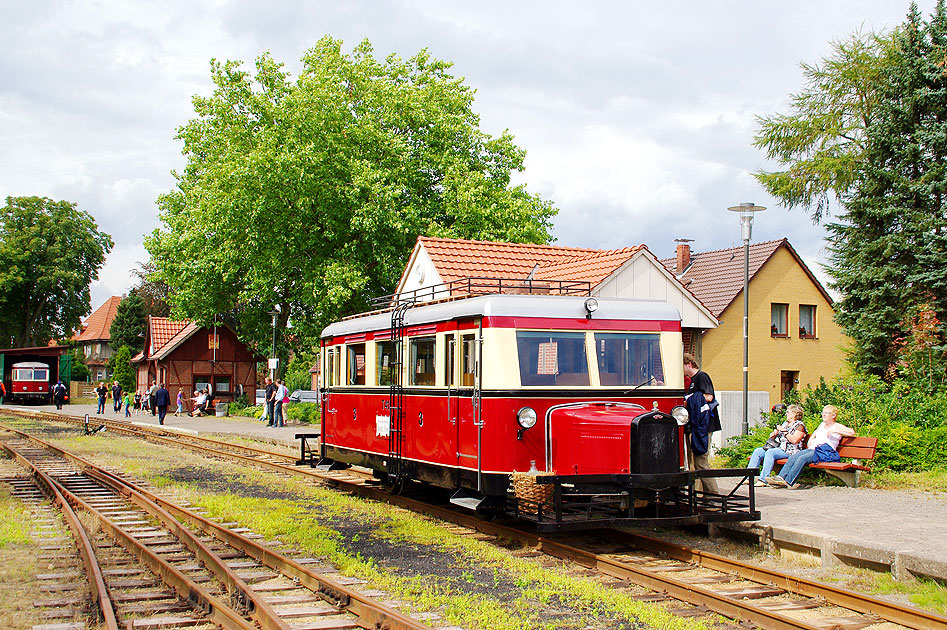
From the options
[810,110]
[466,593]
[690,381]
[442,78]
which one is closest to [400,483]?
[690,381]

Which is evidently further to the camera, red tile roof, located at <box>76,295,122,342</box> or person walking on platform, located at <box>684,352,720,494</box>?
red tile roof, located at <box>76,295,122,342</box>

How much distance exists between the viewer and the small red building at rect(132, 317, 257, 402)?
5228 centimetres

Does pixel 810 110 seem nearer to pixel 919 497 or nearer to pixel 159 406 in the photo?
pixel 919 497

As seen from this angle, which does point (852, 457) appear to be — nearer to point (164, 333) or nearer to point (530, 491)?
point (530, 491)

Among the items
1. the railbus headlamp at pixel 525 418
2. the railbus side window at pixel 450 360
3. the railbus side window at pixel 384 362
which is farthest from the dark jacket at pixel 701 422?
the railbus side window at pixel 384 362

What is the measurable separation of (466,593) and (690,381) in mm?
4585

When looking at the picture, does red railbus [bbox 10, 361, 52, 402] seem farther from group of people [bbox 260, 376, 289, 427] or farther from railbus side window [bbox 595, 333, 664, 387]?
railbus side window [bbox 595, 333, 664, 387]

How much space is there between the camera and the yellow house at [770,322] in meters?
31.5

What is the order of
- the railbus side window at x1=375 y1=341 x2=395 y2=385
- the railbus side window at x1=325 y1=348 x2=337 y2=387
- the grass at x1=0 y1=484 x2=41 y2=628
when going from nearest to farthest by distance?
the grass at x1=0 y1=484 x2=41 y2=628
the railbus side window at x1=375 y1=341 x2=395 y2=385
the railbus side window at x1=325 y1=348 x2=337 y2=387

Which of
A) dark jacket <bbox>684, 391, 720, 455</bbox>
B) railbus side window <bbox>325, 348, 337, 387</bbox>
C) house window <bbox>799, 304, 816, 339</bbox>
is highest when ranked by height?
house window <bbox>799, 304, 816, 339</bbox>

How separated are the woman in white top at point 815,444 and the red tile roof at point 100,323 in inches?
3844

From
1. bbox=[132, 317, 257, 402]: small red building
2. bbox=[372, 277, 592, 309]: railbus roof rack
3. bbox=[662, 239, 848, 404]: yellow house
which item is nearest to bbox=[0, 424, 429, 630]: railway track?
bbox=[372, 277, 592, 309]: railbus roof rack

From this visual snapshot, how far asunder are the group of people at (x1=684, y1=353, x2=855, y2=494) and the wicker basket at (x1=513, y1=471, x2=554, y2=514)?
7.42 ft

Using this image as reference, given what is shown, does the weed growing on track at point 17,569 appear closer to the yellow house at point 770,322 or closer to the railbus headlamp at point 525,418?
the railbus headlamp at point 525,418
